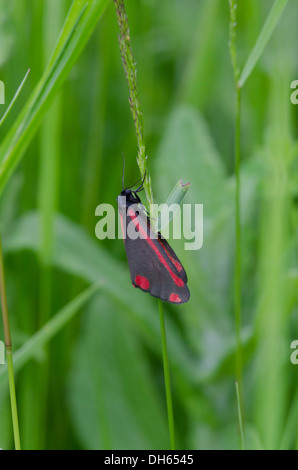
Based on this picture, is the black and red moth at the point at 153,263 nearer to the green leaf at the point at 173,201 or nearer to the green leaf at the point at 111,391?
the green leaf at the point at 173,201

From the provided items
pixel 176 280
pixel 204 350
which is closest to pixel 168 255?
pixel 176 280

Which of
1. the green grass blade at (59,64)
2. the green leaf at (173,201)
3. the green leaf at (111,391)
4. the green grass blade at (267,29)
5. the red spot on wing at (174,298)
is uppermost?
the green grass blade at (267,29)

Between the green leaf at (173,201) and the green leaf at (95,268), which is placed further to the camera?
the green leaf at (95,268)

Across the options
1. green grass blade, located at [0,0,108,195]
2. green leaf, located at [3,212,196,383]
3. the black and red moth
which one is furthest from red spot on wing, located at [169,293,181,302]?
green leaf, located at [3,212,196,383]

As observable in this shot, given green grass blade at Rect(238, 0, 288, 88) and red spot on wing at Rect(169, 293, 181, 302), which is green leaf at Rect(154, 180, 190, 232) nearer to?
red spot on wing at Rect(169, 293, 181, 302)

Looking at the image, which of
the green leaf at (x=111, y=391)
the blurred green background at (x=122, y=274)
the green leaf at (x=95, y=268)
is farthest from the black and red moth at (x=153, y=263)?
the green leaf at (x=111, y=391)

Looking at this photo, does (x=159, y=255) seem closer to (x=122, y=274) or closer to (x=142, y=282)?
(x=142, y=282)

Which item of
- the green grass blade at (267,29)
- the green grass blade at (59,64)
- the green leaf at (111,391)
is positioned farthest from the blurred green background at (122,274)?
the green grass blade at (59,64)

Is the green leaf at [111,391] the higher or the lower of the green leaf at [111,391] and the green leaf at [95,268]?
the lower
